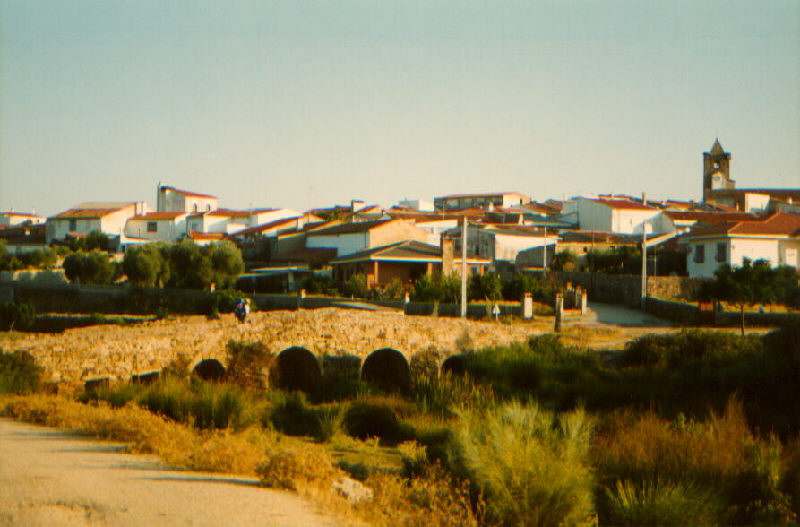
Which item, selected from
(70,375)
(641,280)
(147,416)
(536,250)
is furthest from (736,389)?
(536,250)

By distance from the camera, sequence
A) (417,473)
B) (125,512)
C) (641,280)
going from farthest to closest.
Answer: (641,280), (417,473), (125,512)

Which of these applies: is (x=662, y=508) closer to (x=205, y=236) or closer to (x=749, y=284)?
(x=749, y=284)

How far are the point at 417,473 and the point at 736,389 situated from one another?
11.4m

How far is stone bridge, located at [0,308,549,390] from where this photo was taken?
53.2 ft

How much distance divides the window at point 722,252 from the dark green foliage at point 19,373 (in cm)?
3820

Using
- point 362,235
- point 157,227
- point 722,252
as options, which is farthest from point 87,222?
point 722,252

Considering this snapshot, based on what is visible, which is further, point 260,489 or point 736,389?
point 736,389

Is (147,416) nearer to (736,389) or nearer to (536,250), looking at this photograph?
(736,389)

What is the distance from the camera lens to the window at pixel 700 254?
153 ft

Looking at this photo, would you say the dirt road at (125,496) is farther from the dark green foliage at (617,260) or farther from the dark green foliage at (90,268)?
the dark green foliage at (90,268)

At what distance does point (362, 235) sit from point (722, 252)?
2347 cm

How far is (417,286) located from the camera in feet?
141

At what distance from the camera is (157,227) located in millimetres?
78875

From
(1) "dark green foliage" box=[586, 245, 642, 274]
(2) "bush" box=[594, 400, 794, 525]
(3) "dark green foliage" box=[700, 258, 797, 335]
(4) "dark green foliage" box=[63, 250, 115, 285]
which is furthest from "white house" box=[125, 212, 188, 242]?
Result: (2) "bush" box=[594, 400, 794, 525]
